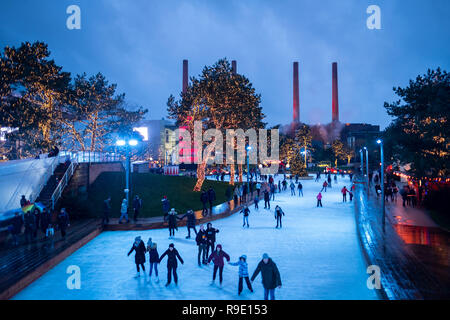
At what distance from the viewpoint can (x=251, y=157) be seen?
5447 centimetres

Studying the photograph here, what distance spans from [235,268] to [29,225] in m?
8.98

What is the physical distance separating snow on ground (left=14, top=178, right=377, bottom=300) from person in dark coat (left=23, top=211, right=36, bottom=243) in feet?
7.37

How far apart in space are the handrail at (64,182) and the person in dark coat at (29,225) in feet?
16.8

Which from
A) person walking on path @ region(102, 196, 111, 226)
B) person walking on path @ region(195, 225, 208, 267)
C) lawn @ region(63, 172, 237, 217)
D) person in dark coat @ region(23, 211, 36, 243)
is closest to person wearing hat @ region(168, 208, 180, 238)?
person walking on path @ region(102, 196, 111, 226)

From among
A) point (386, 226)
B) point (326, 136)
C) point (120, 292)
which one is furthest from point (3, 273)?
point (326, 136)

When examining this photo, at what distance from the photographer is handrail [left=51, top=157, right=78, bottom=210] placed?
720 inches

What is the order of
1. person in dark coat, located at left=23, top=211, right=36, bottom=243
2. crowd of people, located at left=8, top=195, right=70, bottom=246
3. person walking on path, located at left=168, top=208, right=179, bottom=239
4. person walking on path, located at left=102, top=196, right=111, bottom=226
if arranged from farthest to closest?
person walking on path, located at left=102, top=196, right=111, bottom=226 < person walking on path, located at left=168, top=208, right=179, bottom=239 < person in dark coat, located at left=23, top=211, right=36, bottom=243 < crowd of people, located at left=8, top=195, right=70, bottom=246

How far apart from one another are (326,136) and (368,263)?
325 feet

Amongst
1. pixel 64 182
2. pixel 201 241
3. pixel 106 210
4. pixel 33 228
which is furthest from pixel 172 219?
pixel 64 182

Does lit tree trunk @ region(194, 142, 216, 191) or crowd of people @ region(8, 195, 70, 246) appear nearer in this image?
crowd of people @ region(8, 195, 70, 246)

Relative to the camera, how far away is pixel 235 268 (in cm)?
1027

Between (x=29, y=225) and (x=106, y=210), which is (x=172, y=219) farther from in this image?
(x=29, y=225)

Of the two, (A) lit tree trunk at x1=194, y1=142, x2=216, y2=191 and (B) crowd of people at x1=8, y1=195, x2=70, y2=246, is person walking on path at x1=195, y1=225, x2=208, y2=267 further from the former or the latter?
(A) lit tree trunk at x1=194, y1=142, x2=216, y2=191
